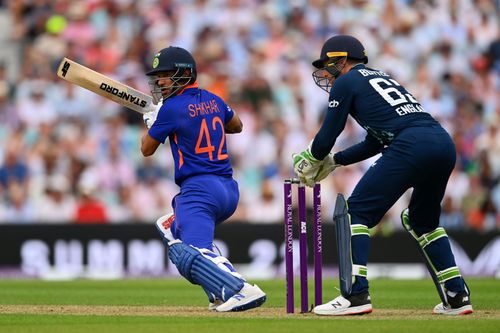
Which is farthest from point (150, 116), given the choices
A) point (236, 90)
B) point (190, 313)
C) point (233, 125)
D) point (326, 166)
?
point (236, 90)

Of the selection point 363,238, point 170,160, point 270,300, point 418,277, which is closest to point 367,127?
point 363,238

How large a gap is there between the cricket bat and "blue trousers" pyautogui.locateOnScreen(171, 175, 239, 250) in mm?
906

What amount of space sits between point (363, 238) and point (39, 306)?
275cm

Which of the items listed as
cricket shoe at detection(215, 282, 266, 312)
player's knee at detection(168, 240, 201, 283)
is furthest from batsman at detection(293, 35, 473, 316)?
player's knee at detection(168, 240, 201, 283)

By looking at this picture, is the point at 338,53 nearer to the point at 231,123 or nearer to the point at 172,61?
the point at 231,123

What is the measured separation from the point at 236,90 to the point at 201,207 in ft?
26.3

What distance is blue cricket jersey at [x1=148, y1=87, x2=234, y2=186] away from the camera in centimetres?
761

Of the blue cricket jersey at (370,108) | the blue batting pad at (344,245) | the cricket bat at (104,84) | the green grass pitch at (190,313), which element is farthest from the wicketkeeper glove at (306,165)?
the cricket bat at (104,84)

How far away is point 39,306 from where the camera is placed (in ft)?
28.0

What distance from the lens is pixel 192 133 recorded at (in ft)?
25.1

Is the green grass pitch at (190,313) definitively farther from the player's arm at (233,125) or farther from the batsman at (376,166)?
the player's arm at (233,125)

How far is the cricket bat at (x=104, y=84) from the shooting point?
830cm

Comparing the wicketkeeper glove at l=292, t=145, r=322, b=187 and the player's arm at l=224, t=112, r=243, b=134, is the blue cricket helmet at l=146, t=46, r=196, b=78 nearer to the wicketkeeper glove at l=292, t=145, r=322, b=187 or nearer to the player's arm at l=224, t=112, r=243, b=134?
the player's arm at l=224, t=112, r=243, b=134

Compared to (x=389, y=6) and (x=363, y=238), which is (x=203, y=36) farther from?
(x=363, y=238)
